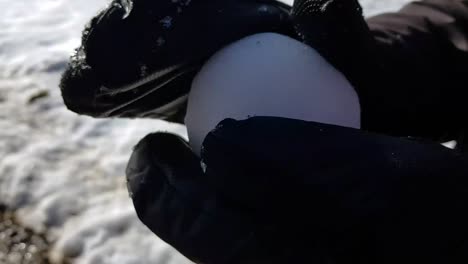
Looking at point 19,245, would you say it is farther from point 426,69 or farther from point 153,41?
point 426,69

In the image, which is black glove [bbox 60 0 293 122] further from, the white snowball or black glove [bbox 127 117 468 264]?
black glove [bbox 127 117 468 264]

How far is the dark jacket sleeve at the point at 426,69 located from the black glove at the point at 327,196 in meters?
0.27

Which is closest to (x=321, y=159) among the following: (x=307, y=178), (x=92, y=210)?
(x=307, y=178)

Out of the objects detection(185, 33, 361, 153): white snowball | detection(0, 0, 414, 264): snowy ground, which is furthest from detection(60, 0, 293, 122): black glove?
detection(0, 0, 414, 264): snowy ground

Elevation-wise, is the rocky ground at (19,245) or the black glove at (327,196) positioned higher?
the black glove at (327,196)

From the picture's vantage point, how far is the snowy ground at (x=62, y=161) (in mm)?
1226

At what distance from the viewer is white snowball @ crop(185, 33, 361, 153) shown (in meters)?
0.87

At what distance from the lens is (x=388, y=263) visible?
0.73 metres

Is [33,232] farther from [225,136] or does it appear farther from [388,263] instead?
[388,263]

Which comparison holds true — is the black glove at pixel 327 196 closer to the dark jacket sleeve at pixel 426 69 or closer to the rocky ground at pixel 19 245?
the dark jacket sleeve at pixel 426 69

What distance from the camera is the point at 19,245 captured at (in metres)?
1.24

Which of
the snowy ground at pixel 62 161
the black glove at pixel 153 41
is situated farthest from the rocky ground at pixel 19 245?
the black glove at pixel 153 41

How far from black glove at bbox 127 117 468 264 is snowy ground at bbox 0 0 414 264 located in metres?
0.40

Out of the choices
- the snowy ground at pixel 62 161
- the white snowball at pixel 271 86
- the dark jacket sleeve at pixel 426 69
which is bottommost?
the snowy ground at pixel 62 161
